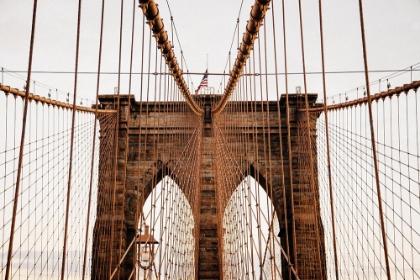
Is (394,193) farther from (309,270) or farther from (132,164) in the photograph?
(132,164)

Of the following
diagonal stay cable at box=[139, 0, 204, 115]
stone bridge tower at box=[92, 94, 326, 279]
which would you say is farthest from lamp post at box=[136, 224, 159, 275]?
stone bridge tower at box=[92, 94, 326, 279]

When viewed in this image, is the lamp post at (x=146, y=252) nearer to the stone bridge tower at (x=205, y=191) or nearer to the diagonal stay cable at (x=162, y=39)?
the diagonal stay cable at (x=162, y=39)

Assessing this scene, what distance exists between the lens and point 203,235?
44.0 ft

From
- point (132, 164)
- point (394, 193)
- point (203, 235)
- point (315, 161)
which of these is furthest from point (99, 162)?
point (394, 193)

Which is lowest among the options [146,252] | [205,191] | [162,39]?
[146,252]

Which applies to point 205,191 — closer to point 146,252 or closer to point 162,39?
point 146,252

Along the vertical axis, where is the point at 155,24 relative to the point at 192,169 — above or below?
above

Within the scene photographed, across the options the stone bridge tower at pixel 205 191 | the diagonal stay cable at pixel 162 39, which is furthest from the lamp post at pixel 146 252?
the stone bridge tower at pixel 205 191

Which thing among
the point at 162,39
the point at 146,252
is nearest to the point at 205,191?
the point at 146,252

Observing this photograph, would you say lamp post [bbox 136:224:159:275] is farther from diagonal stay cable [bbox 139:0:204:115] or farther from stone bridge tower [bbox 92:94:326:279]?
stone bridge tower [bbox 92:94:326:279]

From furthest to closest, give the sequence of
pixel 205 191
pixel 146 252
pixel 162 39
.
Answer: pixel 205 191 → pixel 146 252 → pixel 162 39

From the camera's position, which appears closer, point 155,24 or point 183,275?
point 155,24

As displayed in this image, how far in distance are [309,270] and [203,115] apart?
515cm

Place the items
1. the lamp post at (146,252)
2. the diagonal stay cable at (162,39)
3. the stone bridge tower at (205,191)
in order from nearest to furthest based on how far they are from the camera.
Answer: the diagonal stay cable at (162,39) < the lamp post at (146,252) < the stone bridge tower at (205,191)
